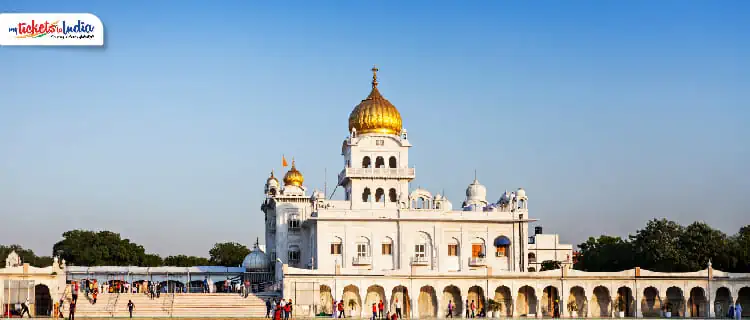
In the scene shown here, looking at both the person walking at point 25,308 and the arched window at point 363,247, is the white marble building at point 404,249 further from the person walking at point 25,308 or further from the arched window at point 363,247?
the person walking at point 25,308

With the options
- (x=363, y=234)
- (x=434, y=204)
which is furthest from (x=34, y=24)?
(x=434, y=204)

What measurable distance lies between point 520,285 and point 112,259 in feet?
169

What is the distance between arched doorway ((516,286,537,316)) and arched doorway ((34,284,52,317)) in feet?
91.1

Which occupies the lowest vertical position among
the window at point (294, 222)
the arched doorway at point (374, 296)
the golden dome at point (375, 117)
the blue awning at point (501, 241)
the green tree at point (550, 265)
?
the arched doorway at point (374, 296)

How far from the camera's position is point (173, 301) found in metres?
63.8

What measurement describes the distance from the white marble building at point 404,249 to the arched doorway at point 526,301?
0.20ft

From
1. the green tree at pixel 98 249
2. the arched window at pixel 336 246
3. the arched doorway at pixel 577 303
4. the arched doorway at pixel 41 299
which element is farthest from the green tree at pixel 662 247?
the green tree at pixel 98 249

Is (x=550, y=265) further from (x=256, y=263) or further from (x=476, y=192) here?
(x=256, y=263)

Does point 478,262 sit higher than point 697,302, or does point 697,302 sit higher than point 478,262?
point 478,262

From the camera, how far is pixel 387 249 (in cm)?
7425

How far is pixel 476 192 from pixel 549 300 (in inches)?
536

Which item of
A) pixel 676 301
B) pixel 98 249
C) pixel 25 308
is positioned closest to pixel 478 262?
pixel 676 301

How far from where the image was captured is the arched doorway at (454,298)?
67.8 metres

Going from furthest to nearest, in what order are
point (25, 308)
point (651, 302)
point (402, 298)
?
point (651, 302) → point (402, 298) → point (25, 308)
